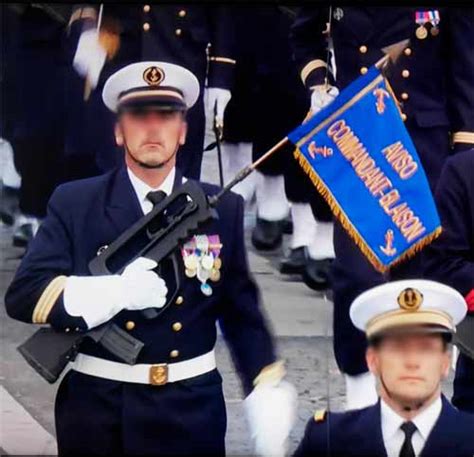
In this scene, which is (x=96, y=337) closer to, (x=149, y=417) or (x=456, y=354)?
(x=149, y=417)

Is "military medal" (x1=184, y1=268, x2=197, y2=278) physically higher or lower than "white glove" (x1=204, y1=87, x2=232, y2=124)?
lower

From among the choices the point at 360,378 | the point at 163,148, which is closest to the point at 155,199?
the point at 163,148

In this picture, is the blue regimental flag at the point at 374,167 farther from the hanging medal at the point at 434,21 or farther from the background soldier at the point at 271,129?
the hanging medal at the point at 434,21

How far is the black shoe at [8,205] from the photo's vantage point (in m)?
8.66

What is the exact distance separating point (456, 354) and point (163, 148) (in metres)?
0.91

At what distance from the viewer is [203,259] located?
8523 millimetres

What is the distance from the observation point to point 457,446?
851 cm

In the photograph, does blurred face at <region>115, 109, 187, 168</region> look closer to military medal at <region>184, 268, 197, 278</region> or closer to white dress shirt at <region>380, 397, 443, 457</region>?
military medal at <region>184, 268, 197, 278</region>

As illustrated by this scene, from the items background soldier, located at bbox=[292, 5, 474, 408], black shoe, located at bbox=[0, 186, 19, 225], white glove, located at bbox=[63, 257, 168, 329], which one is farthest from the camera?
black shoe, located at bbox=[0, 186, 19, 225]

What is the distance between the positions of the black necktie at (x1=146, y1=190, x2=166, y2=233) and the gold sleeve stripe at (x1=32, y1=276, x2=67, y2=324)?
0.83 ft

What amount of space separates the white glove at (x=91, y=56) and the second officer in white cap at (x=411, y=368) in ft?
2.89

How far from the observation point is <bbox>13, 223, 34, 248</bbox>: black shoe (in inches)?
339

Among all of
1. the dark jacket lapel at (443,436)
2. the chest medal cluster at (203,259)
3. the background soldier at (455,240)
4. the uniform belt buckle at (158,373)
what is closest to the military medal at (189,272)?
the chest medal cluster at (203,259)

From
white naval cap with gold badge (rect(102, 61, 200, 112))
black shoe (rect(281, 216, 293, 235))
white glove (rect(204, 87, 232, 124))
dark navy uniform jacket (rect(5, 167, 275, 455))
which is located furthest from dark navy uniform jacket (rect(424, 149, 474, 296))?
white naval cap with gold badge (rect(102, 61, 200, 112))
